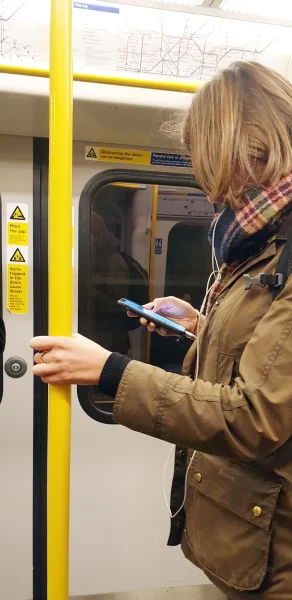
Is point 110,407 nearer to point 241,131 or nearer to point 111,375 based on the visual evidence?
point 111,375

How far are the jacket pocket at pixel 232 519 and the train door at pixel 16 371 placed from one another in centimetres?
112

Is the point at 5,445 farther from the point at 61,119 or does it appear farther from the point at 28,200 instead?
the point at 61,119

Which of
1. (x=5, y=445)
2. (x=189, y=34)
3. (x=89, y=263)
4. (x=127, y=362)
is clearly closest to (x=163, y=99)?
(x=189, y=34)

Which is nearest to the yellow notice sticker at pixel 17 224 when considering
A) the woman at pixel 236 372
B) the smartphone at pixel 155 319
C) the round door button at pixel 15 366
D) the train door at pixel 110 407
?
the train door at pixel 110 407

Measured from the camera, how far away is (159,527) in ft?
7.23

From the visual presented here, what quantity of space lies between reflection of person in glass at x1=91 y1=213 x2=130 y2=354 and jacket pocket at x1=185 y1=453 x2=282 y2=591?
3.48 feet

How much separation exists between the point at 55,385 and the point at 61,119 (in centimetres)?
47

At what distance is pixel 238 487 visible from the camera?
3.19 ft

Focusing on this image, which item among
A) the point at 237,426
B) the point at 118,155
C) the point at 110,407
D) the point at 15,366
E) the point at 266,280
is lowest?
the point at 110,407

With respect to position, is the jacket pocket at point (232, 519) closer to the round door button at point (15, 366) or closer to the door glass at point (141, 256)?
the door glass at point (141, 256)

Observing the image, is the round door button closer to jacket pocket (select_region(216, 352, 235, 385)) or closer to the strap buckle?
jacket pocket (select_region(216, 352, 235, 385))

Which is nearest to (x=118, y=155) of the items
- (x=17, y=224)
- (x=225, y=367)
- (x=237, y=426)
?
(x=17, y=224)

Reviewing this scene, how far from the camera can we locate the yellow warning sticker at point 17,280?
191cm

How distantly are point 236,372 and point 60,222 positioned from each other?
0.49 meters
